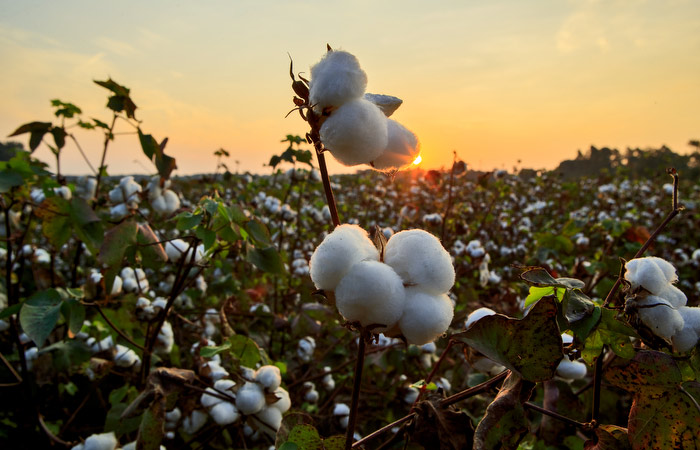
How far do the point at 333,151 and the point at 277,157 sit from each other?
6.96 ft

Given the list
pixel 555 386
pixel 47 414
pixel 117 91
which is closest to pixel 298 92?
pixel 555 386

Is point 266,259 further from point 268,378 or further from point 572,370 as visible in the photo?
point 572,370

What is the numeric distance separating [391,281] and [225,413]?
850 millimetres

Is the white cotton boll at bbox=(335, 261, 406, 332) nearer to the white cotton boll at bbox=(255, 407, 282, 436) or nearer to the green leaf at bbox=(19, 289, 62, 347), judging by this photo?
the white cotton boll at bbox=(255, 407, 282, 436)

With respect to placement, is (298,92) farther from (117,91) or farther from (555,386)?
(117,91)

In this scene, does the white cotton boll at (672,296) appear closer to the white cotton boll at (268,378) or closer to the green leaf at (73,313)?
the white cotton boll at (268,378)

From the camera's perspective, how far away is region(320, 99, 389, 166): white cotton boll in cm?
55

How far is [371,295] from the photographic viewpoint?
540mm

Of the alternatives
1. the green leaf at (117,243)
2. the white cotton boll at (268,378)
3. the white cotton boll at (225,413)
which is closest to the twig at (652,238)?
the white cotton boll at (268,378)

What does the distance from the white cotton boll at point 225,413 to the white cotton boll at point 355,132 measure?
34.9 inches

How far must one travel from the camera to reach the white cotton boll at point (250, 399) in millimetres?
1101

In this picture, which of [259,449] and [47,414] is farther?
[47,414]

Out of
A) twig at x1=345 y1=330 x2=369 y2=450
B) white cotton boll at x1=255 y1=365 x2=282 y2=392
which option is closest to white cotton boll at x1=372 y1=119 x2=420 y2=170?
twig at x1=345 y1=330 x2=369 y2=450

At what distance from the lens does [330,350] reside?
2.32 meters
